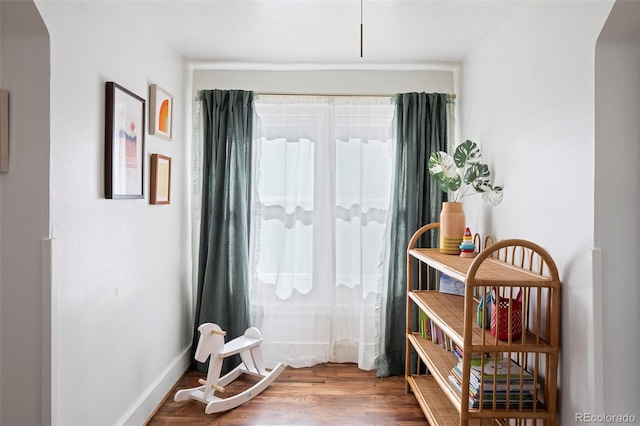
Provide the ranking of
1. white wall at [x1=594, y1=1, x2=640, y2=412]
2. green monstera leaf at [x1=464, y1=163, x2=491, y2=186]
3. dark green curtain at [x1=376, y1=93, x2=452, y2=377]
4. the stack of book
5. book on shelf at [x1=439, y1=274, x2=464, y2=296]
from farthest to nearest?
dark green curtain at [x1=376, y1=93, x2=452, y2=377]
book on shelf at [x1=439, y1=274, x2=464, y2=296]
green monstera leaf at [x1=464, y1=163, x2=491, y2=186]
the stack of book
white wall at [x1=594, y1=1, x2=640, y2=412]

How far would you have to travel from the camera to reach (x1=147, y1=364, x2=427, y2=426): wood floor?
8.41 ft

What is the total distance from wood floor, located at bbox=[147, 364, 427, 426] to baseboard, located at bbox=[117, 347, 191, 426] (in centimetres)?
5

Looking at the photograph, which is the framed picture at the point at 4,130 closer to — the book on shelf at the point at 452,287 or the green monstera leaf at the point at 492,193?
the green monstera leaf at the point at 492,193

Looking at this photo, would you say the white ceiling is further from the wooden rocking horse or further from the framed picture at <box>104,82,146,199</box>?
the wooden rocking horse

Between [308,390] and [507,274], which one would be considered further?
[308,390]

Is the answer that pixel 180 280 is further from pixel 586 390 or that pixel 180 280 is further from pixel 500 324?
pixel 586 390

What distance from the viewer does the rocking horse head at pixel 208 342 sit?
105 inches

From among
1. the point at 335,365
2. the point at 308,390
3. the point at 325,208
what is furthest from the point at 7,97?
the point at 335,365

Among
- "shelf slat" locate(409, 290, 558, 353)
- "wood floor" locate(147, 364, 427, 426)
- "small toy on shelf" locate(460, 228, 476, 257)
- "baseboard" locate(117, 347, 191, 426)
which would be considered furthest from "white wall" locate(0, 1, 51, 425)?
"small toy on shelf" locate(460, 228, 476, 257)

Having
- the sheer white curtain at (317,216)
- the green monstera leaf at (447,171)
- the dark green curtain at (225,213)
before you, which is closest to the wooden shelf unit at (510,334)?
the green monstera leaf at (447,171)

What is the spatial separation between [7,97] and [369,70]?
248cm

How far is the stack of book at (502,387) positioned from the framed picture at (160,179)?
6.75ft

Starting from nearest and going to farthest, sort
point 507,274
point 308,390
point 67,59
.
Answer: point 67,59
point 507,274
point 308,390

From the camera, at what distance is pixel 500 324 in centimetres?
185
